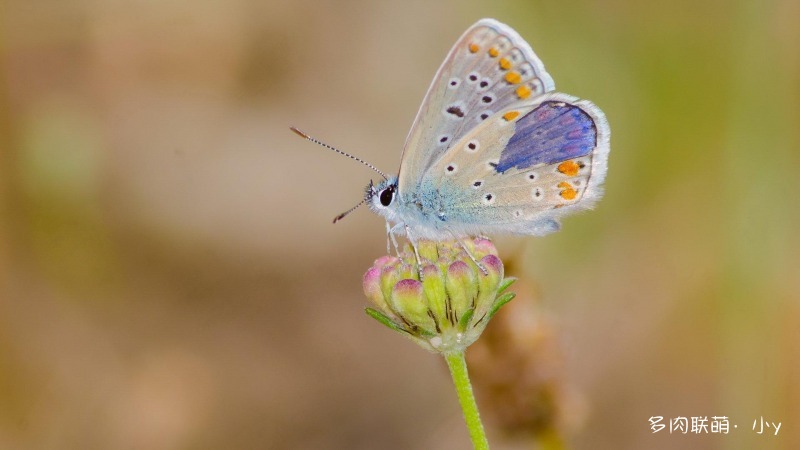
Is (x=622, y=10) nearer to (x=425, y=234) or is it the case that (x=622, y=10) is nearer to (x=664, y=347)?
(x=664, y=347)

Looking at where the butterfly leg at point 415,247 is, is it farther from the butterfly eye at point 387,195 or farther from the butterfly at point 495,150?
the butterfly eye at point 387,195

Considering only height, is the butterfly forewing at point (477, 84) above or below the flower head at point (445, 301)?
above

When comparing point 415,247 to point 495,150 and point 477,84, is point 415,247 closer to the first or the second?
point 495,150

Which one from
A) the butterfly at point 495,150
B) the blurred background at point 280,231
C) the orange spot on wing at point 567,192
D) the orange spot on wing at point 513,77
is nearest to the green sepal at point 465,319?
the butterfly at point 495,150

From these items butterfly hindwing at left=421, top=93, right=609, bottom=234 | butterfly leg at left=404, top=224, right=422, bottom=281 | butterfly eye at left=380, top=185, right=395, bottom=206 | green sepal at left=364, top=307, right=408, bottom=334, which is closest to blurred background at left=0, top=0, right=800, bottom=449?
butterfly hindwing at left=421, top=93, right=609, bottom=234

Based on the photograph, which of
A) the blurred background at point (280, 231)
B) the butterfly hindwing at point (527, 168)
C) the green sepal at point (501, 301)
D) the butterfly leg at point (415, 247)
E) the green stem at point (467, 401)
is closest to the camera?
the green stem at point (467, 401)

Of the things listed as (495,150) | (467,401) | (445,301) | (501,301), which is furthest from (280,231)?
(467,401)

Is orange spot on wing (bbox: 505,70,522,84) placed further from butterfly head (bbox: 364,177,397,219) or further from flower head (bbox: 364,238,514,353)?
flower head (bbox: 364,238,514,353)

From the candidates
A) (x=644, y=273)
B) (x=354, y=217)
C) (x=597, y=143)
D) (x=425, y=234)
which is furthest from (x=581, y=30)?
(x=425, y=234)
